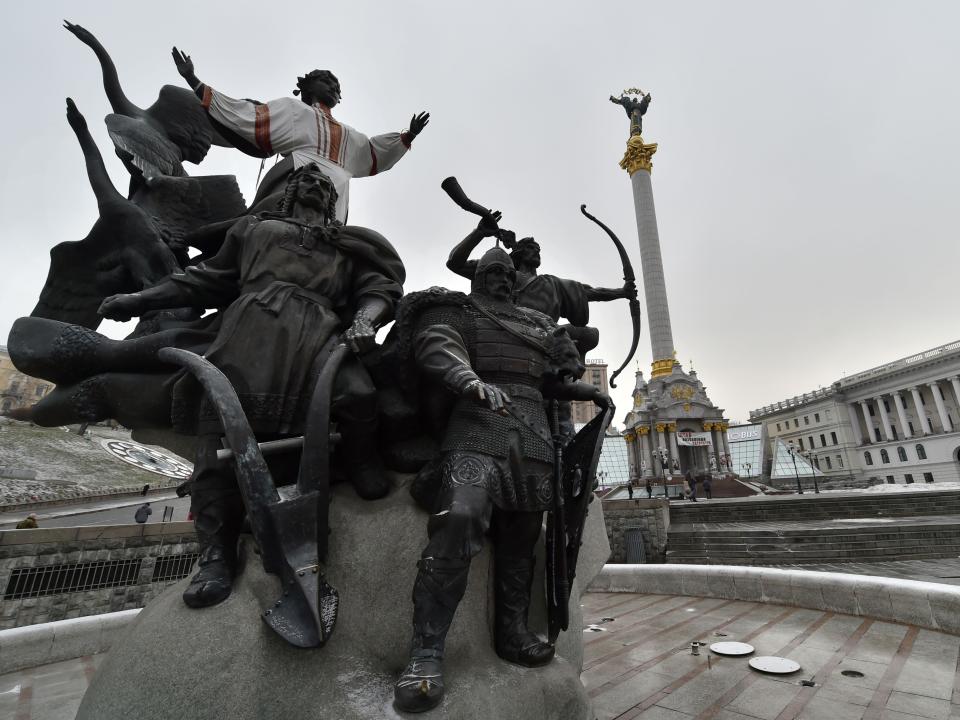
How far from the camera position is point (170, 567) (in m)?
10.2

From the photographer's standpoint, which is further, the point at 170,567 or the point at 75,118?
the point at 170,567

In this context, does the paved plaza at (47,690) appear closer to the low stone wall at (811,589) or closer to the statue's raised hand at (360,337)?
the statue's raised hand at (360,337)

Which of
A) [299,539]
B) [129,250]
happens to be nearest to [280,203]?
[129,250]

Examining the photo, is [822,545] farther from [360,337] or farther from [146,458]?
[146,458]

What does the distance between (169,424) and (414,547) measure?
6.23ft

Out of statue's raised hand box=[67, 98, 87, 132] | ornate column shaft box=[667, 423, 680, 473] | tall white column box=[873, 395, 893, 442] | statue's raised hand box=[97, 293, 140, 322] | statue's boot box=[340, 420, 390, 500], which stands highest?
tall white column box=[873, 395, 893, 442]

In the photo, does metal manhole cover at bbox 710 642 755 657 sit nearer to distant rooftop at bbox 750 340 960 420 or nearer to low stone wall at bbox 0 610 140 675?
low stone wall at bbox 0 610 140 675

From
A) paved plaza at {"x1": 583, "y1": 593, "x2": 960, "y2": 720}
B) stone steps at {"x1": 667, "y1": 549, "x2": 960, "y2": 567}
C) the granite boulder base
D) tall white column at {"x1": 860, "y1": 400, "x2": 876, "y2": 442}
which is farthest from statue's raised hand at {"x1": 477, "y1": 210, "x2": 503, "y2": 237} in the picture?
tall white column at {"x1": 860, "y1": 400, "x2": 876, "y2": 442}

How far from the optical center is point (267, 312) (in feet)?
9.19

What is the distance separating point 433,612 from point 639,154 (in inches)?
2184

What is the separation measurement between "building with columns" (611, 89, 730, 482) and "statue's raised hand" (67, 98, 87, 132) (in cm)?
4119

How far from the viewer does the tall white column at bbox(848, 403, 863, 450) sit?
56.3 m

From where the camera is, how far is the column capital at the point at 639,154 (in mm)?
49781

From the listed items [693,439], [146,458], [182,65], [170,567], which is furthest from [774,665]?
[146,458]
